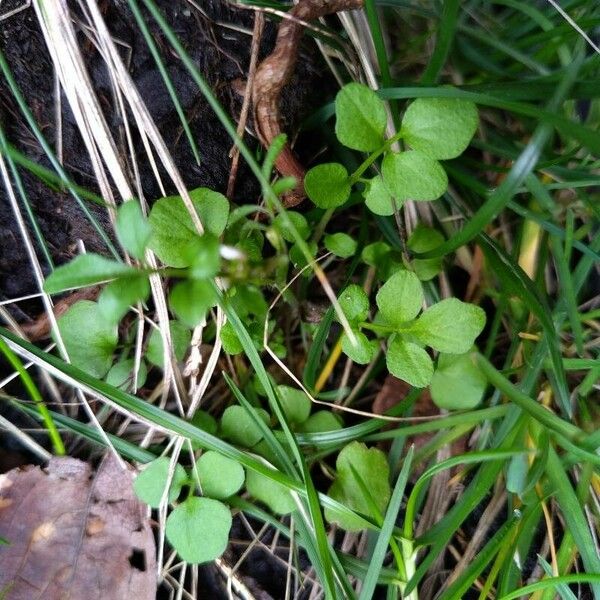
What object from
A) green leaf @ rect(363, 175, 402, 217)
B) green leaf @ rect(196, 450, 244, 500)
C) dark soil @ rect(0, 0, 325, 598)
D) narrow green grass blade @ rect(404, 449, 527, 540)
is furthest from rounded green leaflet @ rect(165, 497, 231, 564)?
green leaf @ rect(363, 175, 402, 217)

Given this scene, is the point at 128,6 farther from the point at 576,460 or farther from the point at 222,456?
the point at 576,460

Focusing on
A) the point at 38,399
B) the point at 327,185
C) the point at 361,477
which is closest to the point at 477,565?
the point at 361,477

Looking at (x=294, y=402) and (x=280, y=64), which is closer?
(x=280, y=64)

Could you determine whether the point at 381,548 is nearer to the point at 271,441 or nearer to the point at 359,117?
the point at 271,441

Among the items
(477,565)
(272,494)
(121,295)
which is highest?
(121,295)

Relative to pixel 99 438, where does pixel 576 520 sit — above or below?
below

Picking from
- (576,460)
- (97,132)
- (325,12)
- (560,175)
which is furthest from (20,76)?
(576,460)
